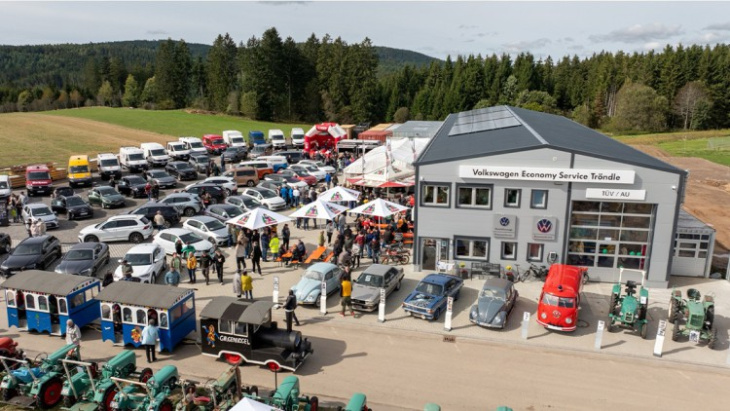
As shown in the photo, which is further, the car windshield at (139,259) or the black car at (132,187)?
the black car at (132,187)

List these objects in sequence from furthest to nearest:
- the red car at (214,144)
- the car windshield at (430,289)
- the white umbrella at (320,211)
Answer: the red car at (214,144)
the white umbrella at (320,211)
the car windshield at (430,289)

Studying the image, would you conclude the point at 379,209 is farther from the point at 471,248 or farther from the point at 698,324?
the point at 698,324

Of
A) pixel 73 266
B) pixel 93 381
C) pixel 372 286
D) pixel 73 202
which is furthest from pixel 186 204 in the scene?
pixel 93 381

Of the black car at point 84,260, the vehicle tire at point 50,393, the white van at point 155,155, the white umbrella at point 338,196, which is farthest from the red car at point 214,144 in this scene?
the vehicle tire at point 50,393

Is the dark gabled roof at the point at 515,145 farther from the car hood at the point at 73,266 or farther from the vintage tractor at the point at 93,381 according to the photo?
the car hood at the point at 73,266

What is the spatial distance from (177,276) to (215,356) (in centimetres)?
611

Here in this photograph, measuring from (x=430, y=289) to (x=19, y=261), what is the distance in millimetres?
17429

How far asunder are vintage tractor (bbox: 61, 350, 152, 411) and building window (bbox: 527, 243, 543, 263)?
50.1 ft

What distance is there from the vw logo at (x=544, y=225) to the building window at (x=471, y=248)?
7.25 ft

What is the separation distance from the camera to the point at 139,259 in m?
20.7

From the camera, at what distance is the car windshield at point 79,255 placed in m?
20.8

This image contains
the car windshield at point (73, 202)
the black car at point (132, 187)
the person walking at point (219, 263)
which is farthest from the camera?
the black car at point (132, 187)

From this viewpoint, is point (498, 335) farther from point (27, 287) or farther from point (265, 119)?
point (265, 119)

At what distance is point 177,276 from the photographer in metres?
19.6
